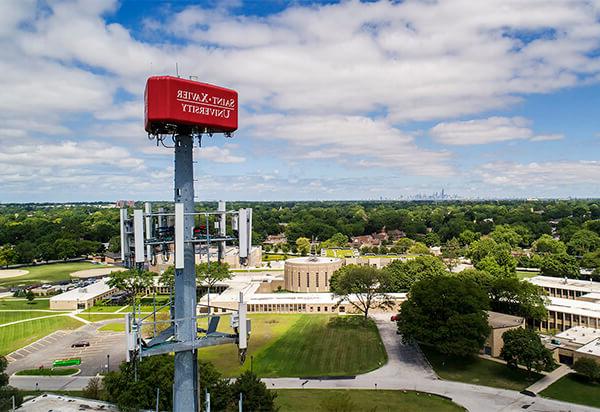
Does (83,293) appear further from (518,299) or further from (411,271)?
(518,299)

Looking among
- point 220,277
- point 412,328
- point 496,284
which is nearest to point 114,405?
point 412,328

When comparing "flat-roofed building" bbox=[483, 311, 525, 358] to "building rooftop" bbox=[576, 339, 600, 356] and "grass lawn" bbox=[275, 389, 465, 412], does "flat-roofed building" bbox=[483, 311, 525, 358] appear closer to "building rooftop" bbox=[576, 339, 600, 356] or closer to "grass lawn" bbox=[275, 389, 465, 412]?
"building rooftop" bbox=[576, 339, 600, 356]

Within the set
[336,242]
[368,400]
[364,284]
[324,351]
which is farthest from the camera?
[336,242]

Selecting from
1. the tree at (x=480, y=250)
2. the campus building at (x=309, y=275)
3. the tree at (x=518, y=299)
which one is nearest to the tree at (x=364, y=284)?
the campus building at (x=309, y=275)

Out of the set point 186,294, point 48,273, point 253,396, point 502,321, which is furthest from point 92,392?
point 48,273

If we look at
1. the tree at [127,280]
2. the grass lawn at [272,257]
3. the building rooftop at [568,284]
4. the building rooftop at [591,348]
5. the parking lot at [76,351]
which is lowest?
the parking lot at [76,351]

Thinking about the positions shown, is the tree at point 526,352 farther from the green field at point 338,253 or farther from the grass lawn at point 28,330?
the green field at point 338,253
